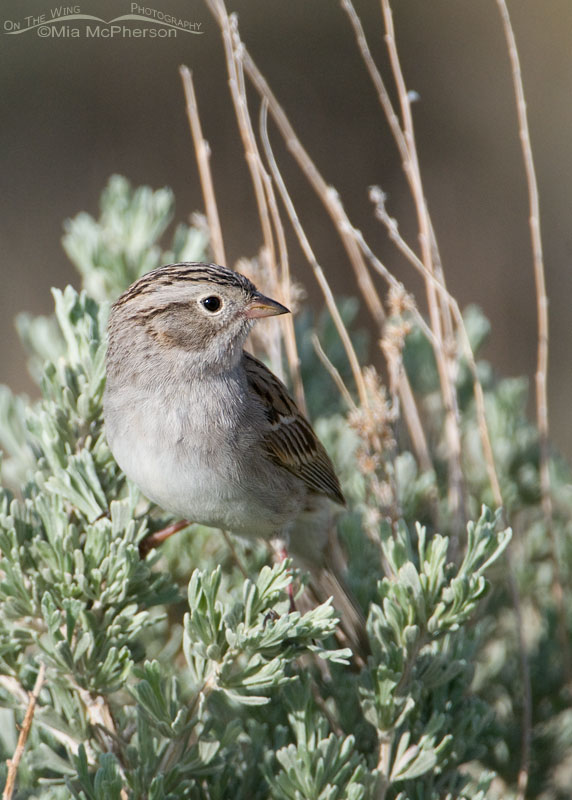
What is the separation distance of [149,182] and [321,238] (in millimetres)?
1373

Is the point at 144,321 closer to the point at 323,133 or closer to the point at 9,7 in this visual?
the point at 9,7

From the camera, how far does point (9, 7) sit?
20.2 feet

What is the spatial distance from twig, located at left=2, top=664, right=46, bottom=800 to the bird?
522mm

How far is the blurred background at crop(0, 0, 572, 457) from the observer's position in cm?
698

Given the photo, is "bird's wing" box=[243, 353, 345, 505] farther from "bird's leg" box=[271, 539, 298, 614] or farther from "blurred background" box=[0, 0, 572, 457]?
"blurred background" box=[0, 0, 572, 457]

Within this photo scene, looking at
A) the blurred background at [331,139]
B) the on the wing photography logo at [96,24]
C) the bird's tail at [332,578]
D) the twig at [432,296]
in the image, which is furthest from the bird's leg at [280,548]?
the blurred background at [331,139]

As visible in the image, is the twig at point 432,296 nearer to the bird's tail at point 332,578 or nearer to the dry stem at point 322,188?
the dry stem at point 322,188

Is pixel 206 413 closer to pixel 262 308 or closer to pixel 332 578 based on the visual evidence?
pixel 262 308

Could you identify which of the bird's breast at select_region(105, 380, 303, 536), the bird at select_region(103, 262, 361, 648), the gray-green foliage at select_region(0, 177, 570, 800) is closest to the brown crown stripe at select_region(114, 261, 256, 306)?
the bird at select_region(103, 262, 361, 648)

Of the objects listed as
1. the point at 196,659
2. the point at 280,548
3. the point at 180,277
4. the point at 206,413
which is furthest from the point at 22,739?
the point at 180,277

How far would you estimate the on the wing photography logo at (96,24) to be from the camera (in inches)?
207

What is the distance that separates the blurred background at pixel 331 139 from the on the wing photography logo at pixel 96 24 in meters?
0.18

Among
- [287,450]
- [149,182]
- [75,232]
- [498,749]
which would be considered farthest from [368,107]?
[498,749]

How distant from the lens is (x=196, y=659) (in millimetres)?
1965
